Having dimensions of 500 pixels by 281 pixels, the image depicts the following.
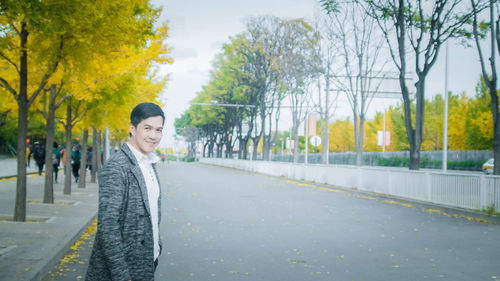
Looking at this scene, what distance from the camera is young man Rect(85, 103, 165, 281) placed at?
270 cm

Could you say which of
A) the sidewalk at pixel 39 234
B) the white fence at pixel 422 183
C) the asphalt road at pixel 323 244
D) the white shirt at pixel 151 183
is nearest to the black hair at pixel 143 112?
the white shirt at pixel 151 183

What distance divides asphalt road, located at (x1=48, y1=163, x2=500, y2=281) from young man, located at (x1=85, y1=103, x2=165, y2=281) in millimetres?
3344

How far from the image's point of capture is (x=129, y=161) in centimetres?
285

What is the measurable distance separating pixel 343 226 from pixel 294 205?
14.4 feet

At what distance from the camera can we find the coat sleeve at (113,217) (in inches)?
105

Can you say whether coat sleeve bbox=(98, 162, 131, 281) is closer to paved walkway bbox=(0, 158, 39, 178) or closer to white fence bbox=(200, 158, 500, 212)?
white fence bbox=(200, 158, 500, 212)

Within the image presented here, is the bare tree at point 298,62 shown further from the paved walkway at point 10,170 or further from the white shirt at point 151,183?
the white shirt at point 151,183

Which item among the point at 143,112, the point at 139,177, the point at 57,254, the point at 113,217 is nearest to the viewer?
the point at 113,217

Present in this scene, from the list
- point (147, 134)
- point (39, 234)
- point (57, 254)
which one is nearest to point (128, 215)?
point (147, 134)

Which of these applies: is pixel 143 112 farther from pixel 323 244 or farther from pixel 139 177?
pixel 323 244

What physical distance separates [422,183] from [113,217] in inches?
560

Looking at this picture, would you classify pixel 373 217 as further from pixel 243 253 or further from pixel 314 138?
pixel 314 138

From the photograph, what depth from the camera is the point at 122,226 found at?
9.11 feet

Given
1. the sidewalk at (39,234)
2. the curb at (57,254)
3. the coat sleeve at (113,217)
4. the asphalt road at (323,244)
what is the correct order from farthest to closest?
the asphalt road at (323,244), the sidewalk at (39,234), the curb at (57,254), the coat sleeve at (113,217)
